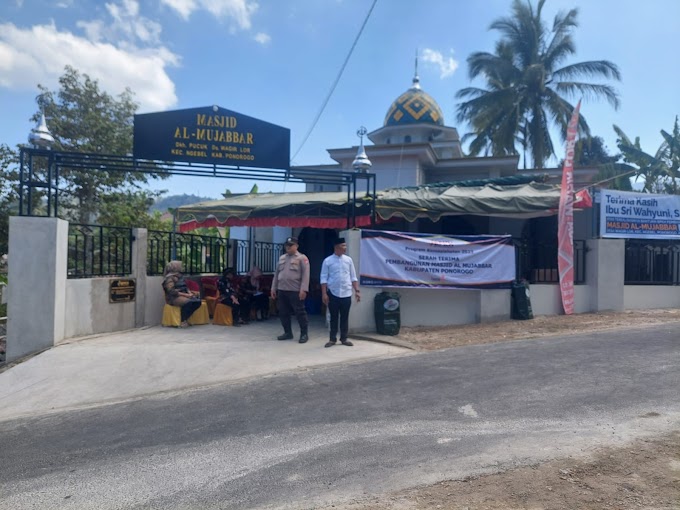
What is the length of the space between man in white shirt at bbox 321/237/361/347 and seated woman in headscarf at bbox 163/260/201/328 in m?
2.93

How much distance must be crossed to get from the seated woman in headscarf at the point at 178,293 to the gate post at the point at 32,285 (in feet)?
6.55

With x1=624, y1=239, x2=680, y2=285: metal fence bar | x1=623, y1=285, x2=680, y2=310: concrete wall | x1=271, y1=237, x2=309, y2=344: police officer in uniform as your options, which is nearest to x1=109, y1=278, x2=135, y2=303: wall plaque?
x1=271, y1=237, x2=309, y2=344: police officer in uniform

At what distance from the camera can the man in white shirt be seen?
8234mm

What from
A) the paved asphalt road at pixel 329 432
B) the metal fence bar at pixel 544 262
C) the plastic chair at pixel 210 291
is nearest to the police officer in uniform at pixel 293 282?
the paved asphalt road at pixel 329 432

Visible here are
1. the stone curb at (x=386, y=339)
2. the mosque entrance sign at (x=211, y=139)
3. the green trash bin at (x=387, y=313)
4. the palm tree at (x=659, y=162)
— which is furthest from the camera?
the palm tree at (x=659, y=162)

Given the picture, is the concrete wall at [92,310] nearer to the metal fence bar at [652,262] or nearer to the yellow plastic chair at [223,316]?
the yellow plastic chair at [223,316]

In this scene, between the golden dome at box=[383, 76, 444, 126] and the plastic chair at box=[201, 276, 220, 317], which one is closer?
the plastic chair at box=[201, 276, 220, 317]

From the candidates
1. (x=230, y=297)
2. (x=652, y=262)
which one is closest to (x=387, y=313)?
(x=230, y=297)

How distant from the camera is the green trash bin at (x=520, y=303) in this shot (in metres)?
10.3

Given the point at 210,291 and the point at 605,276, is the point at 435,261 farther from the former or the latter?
the point at 210,291

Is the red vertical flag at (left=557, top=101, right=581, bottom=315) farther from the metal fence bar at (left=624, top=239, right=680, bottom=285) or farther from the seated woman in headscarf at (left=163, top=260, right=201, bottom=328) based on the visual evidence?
the seated woman in headscarf at (left=163, top=260, right=201, bottom=328)

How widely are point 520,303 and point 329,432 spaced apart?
6.79 m

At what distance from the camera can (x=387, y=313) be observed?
9.14 metres

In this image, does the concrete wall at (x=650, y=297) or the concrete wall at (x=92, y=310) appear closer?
the concrete wall at (x=92, y=310)
